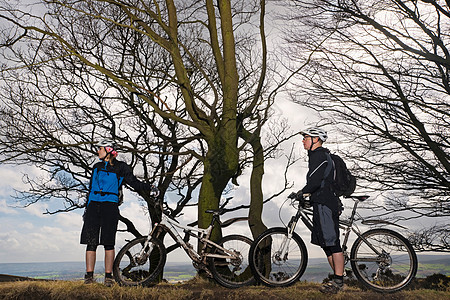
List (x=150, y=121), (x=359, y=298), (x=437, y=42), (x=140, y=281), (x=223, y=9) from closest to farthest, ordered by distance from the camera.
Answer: (x=359, y=298), (x=140, y=281), (x=437, y=42), (x=223, y=9), (x=150, y=121)

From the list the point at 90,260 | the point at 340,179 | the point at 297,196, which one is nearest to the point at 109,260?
the point at 90,260

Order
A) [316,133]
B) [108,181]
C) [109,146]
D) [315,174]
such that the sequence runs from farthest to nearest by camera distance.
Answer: [109,146]
[108,181]
[316,133]
[315,174]

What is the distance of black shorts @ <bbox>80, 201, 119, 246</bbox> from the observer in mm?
6301

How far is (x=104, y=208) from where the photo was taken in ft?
20.9

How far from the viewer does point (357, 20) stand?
9.06 metres

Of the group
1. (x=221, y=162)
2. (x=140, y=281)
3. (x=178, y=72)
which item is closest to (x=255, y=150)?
(x=221, y=162)

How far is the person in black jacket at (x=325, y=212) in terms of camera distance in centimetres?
572

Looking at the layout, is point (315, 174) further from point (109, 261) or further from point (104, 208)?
point (109, 261)

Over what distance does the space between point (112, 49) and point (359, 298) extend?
33.7ft

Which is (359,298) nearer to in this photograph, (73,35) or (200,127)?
Result: (200,127)

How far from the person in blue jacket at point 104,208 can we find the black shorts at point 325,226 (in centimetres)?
262

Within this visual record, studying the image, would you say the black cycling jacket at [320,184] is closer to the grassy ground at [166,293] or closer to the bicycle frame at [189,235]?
the grassy ground at [166,293]

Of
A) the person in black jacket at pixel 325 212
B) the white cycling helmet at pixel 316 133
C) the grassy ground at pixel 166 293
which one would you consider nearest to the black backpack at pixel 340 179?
the person in black jacket at pixel 325 212

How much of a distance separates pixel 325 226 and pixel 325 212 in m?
0.20
